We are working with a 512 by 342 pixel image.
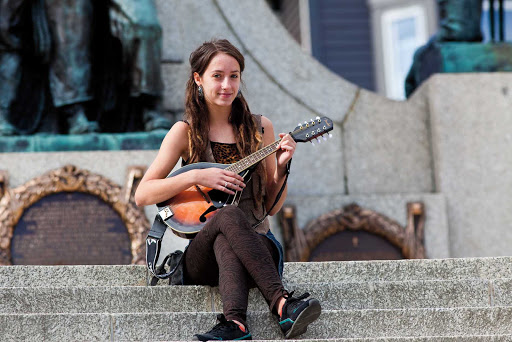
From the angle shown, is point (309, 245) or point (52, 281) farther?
point (309, 245)

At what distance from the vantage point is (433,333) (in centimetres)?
322

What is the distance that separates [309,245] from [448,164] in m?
1.33

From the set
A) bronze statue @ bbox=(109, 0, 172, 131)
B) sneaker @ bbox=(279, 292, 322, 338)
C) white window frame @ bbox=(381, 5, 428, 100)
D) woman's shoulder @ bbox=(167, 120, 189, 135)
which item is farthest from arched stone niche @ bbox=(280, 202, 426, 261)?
white window frame @ bbox=(381, 5, 428, 100)

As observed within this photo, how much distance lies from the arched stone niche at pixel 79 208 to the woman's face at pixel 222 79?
224cm

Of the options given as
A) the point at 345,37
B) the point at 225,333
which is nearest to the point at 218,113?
the point at 225,333

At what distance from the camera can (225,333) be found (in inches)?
121

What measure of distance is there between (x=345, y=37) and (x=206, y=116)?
37.1ft

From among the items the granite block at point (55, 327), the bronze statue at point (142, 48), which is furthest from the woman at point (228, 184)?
the bronze statue at point (142, 48)

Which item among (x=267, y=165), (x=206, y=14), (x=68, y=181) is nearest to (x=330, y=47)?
(x=206, y=14)

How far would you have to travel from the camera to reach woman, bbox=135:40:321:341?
3290mm

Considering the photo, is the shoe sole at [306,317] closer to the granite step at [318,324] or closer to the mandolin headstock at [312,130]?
the granite step at [318,324]

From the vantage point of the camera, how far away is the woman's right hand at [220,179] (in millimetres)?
3652

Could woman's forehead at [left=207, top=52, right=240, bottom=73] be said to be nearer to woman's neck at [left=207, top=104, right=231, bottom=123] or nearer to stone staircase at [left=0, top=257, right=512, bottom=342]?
woman's neck at [left=207, top=104, right=231, bottom=123]

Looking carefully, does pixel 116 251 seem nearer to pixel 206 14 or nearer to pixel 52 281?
pixel 52 281
